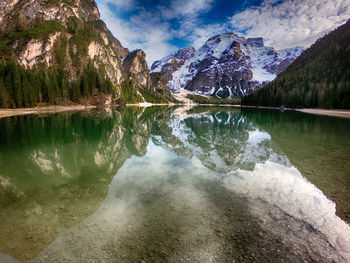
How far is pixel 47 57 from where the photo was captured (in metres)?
97.4

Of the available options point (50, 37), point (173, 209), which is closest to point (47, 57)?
point (50, 37)

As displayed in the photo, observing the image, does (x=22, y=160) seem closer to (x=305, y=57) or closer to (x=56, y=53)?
(x=56, y=53)

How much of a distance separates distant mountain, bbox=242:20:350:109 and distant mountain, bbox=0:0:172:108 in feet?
339

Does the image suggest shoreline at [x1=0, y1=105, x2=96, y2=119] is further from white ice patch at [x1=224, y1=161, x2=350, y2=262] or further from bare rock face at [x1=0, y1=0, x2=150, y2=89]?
white ice patch at [x1=224, y1=161, x2=350, y2=262]

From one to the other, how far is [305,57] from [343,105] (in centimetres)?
10071

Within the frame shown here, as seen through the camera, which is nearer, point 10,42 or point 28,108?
point 28,108

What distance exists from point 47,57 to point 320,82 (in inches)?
5684

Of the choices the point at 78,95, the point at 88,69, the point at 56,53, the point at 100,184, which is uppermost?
the point at 56,53

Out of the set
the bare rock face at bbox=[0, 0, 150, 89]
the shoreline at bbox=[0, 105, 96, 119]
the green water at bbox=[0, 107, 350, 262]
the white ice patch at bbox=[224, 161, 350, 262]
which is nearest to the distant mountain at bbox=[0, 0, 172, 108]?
the bare rock face at bbox=[0, 0, 150, 89]

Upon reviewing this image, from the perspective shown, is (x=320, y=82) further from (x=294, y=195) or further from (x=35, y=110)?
(x=35, y=110)

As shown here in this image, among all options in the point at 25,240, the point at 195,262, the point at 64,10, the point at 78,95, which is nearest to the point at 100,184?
the point at 25,240

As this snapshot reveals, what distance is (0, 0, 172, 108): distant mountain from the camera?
6279 cm

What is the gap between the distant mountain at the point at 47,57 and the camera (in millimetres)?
62787

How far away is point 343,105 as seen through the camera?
72.9m
